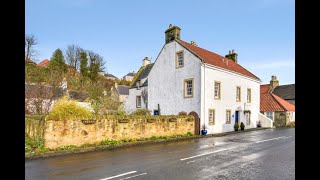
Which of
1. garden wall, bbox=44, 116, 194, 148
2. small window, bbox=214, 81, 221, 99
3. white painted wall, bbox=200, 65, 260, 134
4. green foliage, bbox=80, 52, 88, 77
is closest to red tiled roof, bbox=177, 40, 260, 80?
white painted wall, bbox=200, 65, 260, 134

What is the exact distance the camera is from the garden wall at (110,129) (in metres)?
14.5

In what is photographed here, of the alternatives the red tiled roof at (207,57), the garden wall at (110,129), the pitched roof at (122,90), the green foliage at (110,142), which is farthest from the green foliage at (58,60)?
the green foliage at (110,142)

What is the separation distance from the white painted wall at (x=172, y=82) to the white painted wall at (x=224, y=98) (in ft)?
3.25

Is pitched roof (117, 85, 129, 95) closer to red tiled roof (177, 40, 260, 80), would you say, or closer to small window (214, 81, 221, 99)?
red tiled roof (177, 40, 260, 80)

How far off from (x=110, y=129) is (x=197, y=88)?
10.9m

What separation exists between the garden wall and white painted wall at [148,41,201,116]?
295 cm

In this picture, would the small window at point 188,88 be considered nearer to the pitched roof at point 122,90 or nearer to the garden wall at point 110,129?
the garden wall at point 110,129

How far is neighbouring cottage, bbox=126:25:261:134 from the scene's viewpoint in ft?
81.9

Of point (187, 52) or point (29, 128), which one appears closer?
point (29, 128)

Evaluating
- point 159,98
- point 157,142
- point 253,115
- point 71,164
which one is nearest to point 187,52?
point 159,98
